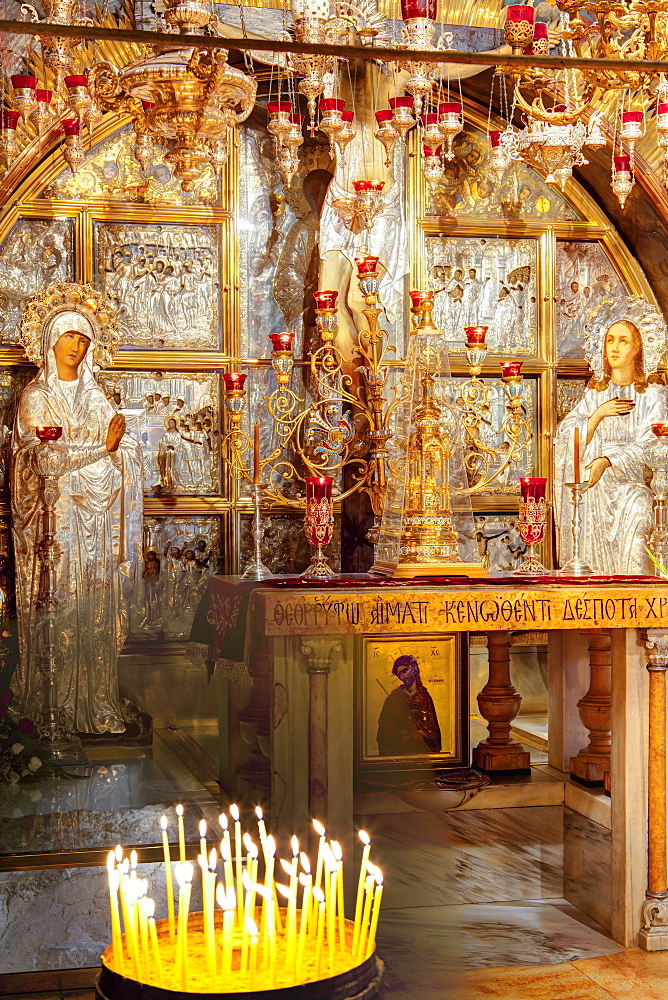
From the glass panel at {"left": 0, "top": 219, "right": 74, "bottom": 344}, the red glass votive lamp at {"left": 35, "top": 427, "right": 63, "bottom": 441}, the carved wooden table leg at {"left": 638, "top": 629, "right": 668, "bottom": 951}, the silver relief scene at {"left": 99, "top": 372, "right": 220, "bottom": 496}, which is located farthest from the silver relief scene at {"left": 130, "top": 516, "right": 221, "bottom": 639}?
the carved wooden table leg at {"left": 638, "top": 629, "right": 668, "bottom": 951}

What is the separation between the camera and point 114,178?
794cm

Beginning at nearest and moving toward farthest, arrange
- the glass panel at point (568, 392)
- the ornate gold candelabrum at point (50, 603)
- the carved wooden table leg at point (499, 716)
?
the carved wooden table leg at point (499, 716) < the ornate gold candelabrum at point (50, 603) < the glass panel at point (568, 392)

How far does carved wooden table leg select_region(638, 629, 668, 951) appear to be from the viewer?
447cm

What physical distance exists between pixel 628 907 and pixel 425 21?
3580mm

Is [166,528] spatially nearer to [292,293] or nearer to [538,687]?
[292,293]

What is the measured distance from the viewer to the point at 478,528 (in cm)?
852

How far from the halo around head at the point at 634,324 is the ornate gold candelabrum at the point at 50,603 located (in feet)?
10.7

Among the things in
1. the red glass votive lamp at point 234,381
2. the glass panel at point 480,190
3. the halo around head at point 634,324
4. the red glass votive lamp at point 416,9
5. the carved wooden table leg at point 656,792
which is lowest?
the carved wooden table leg at point 656,792

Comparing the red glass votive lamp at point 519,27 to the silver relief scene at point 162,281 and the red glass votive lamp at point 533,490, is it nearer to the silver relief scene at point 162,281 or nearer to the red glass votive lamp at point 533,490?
the red glass votive lamp at point 533,490

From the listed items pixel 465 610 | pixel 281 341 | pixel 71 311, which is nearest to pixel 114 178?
pixel 71 311

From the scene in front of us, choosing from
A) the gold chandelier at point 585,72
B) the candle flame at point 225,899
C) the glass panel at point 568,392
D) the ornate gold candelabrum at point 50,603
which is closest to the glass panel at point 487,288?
the glass panel at point 568,392

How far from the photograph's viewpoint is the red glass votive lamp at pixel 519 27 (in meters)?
4.89

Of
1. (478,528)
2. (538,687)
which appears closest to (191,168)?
(478,528)

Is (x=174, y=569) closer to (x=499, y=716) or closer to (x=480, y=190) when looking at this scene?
(x=499, y=716)
